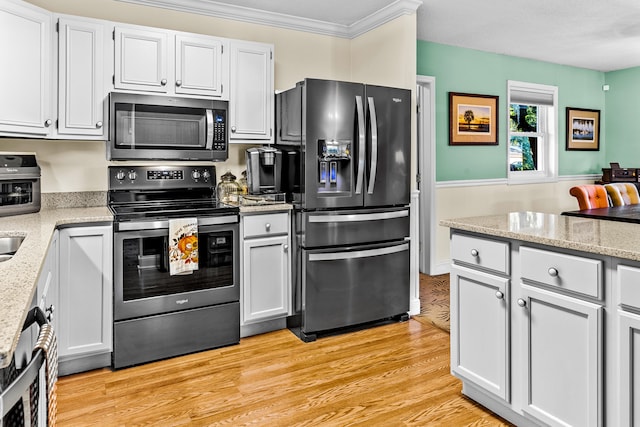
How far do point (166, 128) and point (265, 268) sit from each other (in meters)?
1.14

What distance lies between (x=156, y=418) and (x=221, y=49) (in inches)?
94.0

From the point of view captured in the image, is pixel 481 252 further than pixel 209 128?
No

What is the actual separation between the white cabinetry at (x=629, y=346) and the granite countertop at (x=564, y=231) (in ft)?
0.30

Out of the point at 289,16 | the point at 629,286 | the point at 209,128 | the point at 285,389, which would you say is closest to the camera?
the point at 629,286

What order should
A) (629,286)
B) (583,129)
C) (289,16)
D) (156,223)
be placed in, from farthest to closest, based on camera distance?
(583,129) → (289,16) → (156,223) → (629,286)

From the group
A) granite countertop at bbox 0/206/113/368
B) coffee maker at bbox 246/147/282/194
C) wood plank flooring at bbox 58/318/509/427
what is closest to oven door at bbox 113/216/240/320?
granite countertop at bbox 0/206/113/368

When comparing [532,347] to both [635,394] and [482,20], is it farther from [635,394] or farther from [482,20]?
[482,20]

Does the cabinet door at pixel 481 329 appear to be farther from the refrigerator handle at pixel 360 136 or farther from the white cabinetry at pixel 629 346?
the refrigerator handle at pixel 360 136

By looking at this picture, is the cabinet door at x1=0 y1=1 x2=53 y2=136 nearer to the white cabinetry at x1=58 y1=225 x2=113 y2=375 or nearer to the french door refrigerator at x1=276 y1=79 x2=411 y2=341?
the white cabinetry at x1=58 y1=225 x2=113 y2=375

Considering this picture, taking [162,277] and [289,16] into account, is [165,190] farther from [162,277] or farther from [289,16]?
[289,16]

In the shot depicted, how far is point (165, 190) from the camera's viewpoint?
3.34 metres

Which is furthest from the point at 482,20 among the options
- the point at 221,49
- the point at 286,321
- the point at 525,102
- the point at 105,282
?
the point at 105,282

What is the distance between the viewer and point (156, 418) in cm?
222

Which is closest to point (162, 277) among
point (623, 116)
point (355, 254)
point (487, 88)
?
point (355, 254)
